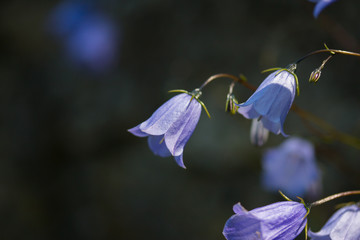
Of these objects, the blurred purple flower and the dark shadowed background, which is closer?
the dark shadowed background

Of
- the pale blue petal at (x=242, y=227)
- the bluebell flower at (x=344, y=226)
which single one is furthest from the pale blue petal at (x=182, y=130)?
the bluebell flower at (x=344, y=226)

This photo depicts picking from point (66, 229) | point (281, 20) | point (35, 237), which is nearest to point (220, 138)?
point (281, 20)

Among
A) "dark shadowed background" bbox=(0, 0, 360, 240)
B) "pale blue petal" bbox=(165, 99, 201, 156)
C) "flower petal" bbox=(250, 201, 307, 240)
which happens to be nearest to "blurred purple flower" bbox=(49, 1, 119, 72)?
"dark shadowed background" bbox=(0, 0, 360, 240)

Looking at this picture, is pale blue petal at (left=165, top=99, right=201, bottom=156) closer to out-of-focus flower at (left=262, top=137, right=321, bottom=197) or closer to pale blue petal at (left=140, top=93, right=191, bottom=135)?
pale blue petal at (left=140, top=93, right=191, bottom=135)

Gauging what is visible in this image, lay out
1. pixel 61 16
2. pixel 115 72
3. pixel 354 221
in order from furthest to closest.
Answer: pixel 61 16
pixel 115 72
pixel 354 221

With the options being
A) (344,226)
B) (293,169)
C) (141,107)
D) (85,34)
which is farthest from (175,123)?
(85,34)

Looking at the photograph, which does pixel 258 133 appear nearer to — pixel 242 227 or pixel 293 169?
pixel 242 227

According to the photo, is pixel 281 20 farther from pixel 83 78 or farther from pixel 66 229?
pixel 66 229
